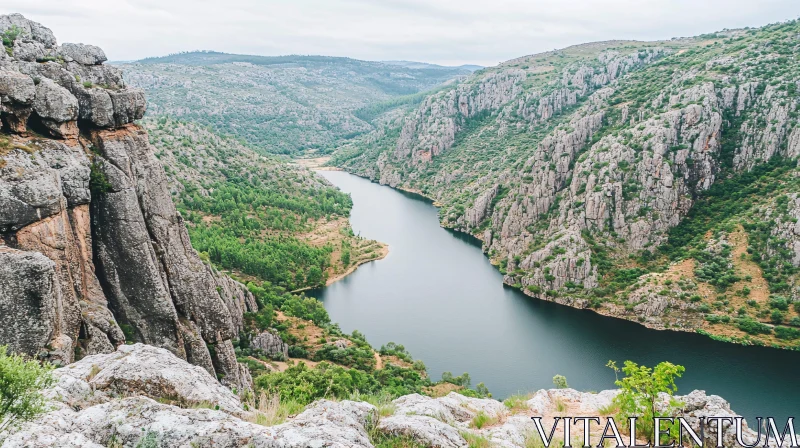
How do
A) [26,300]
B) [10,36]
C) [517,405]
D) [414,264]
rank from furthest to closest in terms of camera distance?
1. [414,264]
2. [10,36]
3. [517,405]
4. [26,300]

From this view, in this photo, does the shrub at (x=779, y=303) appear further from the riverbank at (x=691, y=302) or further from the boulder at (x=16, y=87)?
the boulder at (x=16, y=87)

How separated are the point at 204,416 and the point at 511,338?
55.2 meters

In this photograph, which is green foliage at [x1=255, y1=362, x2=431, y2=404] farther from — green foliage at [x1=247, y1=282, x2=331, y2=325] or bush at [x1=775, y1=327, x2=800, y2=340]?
bush at [x1=775, y1=327, x2=800, y2=340]

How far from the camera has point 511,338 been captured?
62094mm

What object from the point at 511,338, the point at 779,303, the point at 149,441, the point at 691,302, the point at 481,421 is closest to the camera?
the point at 149,441

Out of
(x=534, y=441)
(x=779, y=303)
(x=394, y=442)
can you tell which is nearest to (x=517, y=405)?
(x=534, y=441)

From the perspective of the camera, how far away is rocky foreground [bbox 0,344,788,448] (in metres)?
10.1

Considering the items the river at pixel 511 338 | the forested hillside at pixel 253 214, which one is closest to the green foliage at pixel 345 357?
the river at pixel 511 338

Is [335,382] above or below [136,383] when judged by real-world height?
below

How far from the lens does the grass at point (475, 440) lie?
41.5 ft

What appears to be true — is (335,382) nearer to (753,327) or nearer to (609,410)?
(609,410)

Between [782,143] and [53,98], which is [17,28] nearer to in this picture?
[53,98]

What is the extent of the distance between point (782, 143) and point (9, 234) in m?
93.0

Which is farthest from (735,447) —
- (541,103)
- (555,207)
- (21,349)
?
(541,103)
